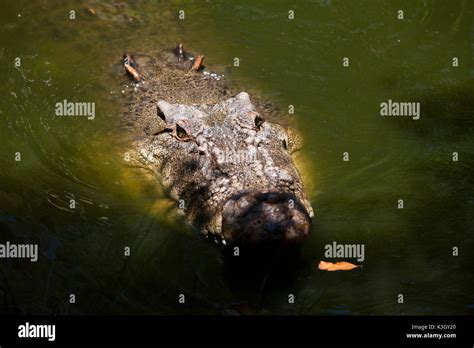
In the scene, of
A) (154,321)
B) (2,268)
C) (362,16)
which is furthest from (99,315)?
(362,16)

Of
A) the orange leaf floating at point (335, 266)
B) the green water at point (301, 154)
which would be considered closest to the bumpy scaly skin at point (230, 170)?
the green water at point (301, 154)

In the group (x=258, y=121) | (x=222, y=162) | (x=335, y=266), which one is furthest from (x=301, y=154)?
(x=335, y=266)

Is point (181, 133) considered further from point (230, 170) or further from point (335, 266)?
point (335, 266)

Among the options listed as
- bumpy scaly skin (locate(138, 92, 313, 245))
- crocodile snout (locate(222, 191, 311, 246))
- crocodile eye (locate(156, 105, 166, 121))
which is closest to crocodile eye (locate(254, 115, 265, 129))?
bumpy scaly skin (locate(138, 92, 313, 245))

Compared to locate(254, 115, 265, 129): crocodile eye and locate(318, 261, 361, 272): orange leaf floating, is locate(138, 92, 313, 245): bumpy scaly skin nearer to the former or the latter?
locate(254, 115, 265, 129): crocodile eye

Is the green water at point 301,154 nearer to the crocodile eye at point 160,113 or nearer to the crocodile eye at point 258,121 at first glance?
the crocodile eye at point 160,113

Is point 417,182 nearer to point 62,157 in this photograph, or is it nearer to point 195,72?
point 195,72

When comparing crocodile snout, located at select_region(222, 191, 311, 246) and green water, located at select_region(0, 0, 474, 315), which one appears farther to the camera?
green water, located at select_region(0, 0, 474, 315)
